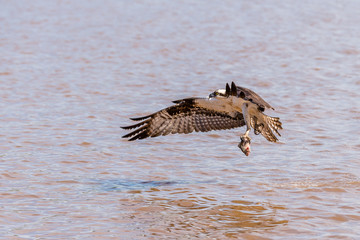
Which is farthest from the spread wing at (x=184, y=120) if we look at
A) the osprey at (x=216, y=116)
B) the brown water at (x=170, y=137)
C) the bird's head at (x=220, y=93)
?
the brown water at (x=170, y=137)

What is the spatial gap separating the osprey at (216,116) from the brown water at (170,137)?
602 mm

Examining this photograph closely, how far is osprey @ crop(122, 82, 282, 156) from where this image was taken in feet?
29.2

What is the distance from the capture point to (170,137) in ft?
36.6

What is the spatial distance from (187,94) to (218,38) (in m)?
6.15

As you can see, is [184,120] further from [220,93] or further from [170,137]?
[170,137]

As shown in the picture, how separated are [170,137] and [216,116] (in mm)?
1826

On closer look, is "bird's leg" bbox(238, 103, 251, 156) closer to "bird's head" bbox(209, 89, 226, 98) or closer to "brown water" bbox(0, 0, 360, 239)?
"bird's head" bbox(209, 89, 226, 98)

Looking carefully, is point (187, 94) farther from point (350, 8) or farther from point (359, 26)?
point (350, 8)

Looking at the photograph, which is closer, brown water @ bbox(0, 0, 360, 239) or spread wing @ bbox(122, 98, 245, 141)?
brown water @ bbox(0, 0, 360, 239)

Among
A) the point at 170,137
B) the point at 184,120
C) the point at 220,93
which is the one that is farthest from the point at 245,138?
the point at 170,137

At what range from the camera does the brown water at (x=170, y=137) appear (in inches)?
308

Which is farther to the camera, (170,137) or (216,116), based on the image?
(170,137)

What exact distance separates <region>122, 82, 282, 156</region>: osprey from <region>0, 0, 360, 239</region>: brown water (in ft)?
1.97

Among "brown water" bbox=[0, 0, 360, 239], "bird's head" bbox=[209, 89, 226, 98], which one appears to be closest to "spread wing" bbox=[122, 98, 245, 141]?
"bird's head" bbox=[209, 89, 226, 98]
